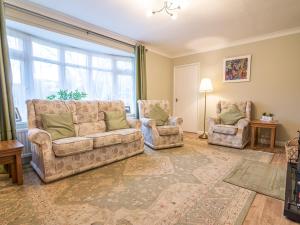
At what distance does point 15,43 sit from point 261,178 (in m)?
4.05

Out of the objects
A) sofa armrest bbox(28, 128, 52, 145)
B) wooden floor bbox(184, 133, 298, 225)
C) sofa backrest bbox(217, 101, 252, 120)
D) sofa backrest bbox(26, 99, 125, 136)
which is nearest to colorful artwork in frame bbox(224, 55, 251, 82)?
sofa backrest bbox(217, 101, 252, 120)

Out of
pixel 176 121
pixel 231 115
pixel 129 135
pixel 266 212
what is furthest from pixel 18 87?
pixel 231 115

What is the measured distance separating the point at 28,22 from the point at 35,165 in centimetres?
206

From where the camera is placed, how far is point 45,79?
121 inches

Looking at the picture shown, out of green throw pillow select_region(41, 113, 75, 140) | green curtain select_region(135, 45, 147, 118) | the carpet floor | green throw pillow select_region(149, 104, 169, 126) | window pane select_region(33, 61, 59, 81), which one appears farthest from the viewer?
green curtain select_region(135, 45, 147, 118)

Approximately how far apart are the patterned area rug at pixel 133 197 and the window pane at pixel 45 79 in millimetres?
1334

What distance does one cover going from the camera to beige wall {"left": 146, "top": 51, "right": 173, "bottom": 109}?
4.62 meters

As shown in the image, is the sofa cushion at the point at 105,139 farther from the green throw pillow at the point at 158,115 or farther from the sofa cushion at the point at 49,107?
the green throw pillow at the point at 158,115

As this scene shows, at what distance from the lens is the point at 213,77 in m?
4.48

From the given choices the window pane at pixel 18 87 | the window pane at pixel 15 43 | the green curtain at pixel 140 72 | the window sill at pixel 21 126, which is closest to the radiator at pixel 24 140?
the window sill at pixel 21 126

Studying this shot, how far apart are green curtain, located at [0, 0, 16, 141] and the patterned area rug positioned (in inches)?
23.8

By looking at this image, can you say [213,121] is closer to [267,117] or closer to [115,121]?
[267,117]

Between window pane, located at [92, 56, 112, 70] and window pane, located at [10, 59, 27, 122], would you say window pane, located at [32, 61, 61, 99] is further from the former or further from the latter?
window pane, located at [92, 56, 112, 70]

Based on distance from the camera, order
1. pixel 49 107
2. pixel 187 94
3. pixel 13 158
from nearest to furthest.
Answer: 1. pixel 13 158
2. pixel 49 107
3. pixel 187 94
